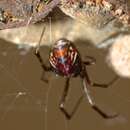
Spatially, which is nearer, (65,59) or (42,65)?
(65,59)

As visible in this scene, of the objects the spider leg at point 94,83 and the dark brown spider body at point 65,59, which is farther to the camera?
the spider leg at point 94,83

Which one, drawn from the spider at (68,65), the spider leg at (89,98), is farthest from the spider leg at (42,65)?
the spider leg at (89,98)

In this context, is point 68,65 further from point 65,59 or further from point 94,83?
point 94,83

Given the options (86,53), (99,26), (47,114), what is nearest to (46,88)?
(47,114)

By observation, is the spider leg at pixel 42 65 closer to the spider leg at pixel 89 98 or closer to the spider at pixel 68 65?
the spider at pixel 68 65

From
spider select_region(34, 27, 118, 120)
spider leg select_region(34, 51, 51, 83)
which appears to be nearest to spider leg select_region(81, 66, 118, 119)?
spider select_region(34, 27, 118, 120)

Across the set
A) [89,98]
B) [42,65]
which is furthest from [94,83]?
[42,65]

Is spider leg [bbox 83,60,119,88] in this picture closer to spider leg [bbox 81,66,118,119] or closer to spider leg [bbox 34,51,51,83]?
spider leg [bbox 81,66,118,119]

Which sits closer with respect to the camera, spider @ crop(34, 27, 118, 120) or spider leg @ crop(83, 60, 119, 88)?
spider @ crop(34, 27, 118, 120)

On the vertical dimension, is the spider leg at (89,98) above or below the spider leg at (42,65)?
below
